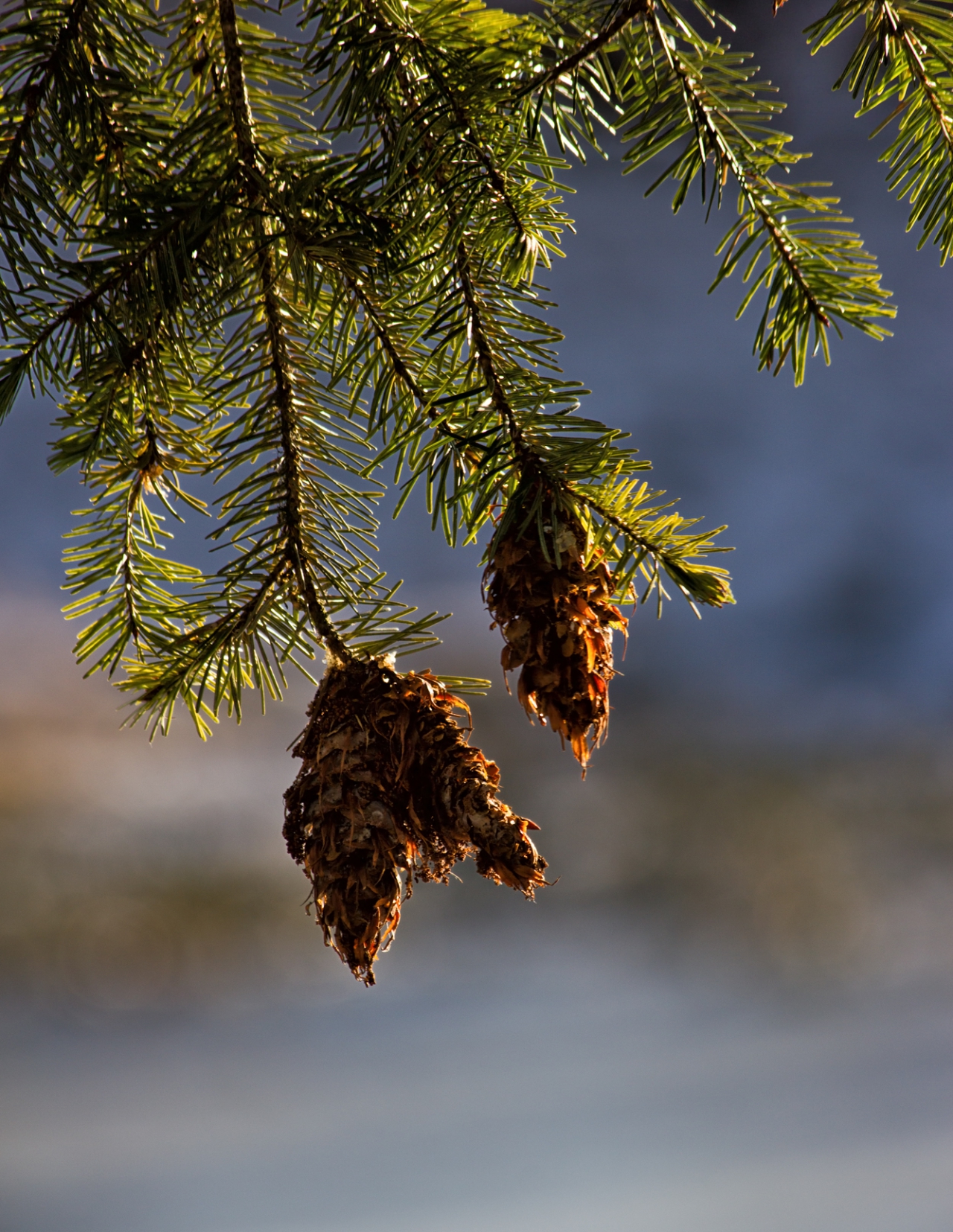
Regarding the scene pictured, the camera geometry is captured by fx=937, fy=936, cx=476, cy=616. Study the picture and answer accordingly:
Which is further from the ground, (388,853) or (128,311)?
(128,311)

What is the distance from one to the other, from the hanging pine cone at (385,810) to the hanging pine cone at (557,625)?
0.04 m

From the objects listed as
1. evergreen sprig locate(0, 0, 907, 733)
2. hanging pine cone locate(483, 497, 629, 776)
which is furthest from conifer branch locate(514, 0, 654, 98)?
hanging pine cone locate(483, 497, 629, 776)

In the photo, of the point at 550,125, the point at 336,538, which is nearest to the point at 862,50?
the point at 550,125

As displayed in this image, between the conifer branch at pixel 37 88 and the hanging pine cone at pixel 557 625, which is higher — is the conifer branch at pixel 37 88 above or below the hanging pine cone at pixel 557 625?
above

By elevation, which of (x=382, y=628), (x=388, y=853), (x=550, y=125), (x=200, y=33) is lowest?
(x=388, y=853)

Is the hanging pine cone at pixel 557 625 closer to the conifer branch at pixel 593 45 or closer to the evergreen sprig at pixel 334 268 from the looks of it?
the evergreen sprig at pixel 334 268

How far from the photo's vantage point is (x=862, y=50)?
1.02ft

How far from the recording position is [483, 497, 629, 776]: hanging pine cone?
306mm

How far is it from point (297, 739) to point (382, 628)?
6 centimetres

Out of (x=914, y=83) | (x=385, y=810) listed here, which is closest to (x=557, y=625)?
(x=385, y=810)

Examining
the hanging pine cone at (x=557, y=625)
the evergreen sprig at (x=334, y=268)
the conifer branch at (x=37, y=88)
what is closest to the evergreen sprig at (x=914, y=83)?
the evergreen sprig at (x=334, y=268)

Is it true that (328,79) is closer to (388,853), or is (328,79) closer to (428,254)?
(428,254)

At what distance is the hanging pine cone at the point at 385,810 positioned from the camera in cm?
31

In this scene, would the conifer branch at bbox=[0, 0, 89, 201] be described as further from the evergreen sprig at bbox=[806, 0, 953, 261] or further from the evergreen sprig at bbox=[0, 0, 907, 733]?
the evergreen sprig at bbox=[806, 0, 953, 261]
